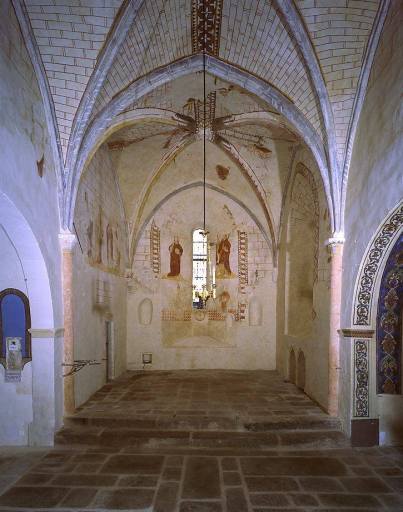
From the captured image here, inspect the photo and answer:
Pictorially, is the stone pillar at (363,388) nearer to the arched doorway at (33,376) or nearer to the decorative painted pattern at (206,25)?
the arched doorway at (33,376)

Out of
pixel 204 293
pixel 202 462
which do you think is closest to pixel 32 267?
pixel 202 462

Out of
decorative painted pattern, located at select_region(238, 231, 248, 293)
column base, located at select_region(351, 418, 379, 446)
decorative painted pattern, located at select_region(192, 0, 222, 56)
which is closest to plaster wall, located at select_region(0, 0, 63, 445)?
decorative painted pattern, located at select_region(192, 0, 222, 56)

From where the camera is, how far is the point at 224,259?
1293 centimetres

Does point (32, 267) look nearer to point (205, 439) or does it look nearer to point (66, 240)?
point (66, 240)

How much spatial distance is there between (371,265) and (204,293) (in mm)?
4394

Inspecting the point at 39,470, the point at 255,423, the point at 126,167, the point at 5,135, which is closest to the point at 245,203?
the point at 126,167

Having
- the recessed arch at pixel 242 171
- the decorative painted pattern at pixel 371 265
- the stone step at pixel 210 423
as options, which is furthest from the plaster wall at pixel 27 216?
the decorative painted pattern at pixel 371 265

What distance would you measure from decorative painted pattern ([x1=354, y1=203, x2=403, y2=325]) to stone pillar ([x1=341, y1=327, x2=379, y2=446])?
287 millimetres

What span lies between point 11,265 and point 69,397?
2.56m

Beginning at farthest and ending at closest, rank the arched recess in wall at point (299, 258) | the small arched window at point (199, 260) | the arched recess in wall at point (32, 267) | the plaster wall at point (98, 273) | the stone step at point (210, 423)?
the small arched window at point (199, 260) < the arched recess in wall at point (299, 258) < the plaster wall at point (98, 273) < the stone step at point (210, 423) < the arched recess in wall at point (32, 267)

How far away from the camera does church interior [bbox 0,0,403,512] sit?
546 centimetres

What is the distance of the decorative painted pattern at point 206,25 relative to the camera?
636 centimetres

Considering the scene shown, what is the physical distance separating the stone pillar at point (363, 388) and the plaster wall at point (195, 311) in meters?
5.78

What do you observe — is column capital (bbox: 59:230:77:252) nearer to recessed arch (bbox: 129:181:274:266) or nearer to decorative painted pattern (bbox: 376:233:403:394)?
recessed arch (bbox: 129:181:274:266)
